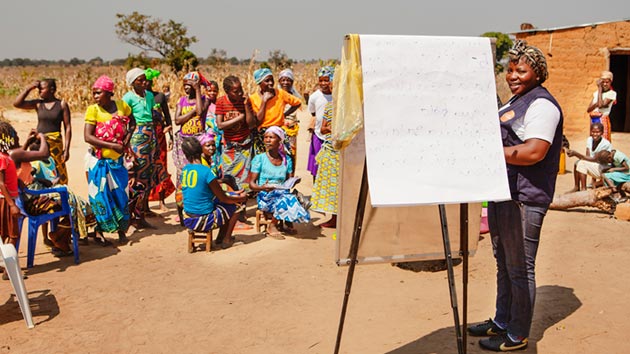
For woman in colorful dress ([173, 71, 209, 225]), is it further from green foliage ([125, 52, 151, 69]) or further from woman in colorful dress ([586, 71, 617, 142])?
green foliage ([125, 52, 151, 69])

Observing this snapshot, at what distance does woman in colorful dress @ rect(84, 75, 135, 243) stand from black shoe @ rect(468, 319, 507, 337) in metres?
4.22

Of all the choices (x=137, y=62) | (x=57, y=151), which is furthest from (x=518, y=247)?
(x=137, y=62)

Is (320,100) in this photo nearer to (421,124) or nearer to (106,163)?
(106,163)

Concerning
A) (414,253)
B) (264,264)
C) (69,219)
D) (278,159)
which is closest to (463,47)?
(414,253)

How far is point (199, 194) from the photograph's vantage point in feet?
21.7

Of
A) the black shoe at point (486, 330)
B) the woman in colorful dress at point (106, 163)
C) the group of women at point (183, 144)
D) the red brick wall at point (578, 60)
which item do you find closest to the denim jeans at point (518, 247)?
the black shoe at point (486, 330)

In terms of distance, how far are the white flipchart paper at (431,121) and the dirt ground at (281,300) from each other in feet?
4.83

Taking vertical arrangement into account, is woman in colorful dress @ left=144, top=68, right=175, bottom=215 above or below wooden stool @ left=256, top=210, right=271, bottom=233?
above

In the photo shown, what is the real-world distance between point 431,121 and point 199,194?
12.0 feet

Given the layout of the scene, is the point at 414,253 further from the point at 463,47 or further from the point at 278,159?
the point at 278,159

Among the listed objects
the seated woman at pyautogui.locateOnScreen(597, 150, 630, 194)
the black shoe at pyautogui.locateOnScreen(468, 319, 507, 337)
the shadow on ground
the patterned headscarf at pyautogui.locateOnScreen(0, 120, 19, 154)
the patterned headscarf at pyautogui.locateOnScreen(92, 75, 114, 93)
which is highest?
the patterned headscarf at pyautogui.locateOnScreen(92, 75, 114, 93)

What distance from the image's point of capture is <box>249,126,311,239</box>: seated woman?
7.25 metres

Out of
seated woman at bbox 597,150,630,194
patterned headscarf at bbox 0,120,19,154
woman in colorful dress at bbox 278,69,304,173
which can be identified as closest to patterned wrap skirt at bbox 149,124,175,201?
woman in colorful dress at bbox 278,69,304,173

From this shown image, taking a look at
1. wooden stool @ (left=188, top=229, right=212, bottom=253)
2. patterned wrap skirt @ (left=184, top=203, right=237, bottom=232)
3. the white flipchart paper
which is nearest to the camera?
the white flipchart paper
